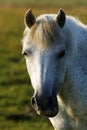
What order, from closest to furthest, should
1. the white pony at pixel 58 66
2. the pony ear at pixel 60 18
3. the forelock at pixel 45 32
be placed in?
the white pony at pixel 58 66
the forelock at pixel 45 32
the pony ear at pixel 60 18

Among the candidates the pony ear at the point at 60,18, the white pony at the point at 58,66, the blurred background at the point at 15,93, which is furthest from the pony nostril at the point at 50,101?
the blurred background at the point at 15,93

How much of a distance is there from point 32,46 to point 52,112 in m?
0.79

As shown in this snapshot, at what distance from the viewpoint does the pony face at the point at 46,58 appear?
5.23 meters

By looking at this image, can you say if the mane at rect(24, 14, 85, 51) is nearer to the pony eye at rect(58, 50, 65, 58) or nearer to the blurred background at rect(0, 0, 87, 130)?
the pony eye at rect(58, 50, 65, 58)

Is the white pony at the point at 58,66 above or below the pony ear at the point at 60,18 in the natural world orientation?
below

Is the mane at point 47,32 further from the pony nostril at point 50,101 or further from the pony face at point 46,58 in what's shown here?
the pony nostril at point 50,101

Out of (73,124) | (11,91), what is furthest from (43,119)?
(73,124)

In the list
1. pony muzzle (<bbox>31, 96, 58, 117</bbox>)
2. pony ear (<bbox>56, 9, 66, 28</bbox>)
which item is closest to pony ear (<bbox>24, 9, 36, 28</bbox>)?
pony ear (<bbox>56, 9, 66, 28</bbox>)

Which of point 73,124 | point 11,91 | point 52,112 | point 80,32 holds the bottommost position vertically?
point 11,91

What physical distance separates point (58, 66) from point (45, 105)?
21.5 inches

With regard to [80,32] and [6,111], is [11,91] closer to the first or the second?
[6,111]

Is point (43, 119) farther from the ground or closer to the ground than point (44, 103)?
closer to the ground

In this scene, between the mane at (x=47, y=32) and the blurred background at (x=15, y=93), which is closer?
the mane at (x=47, y=32)

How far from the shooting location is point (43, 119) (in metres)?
11.0
